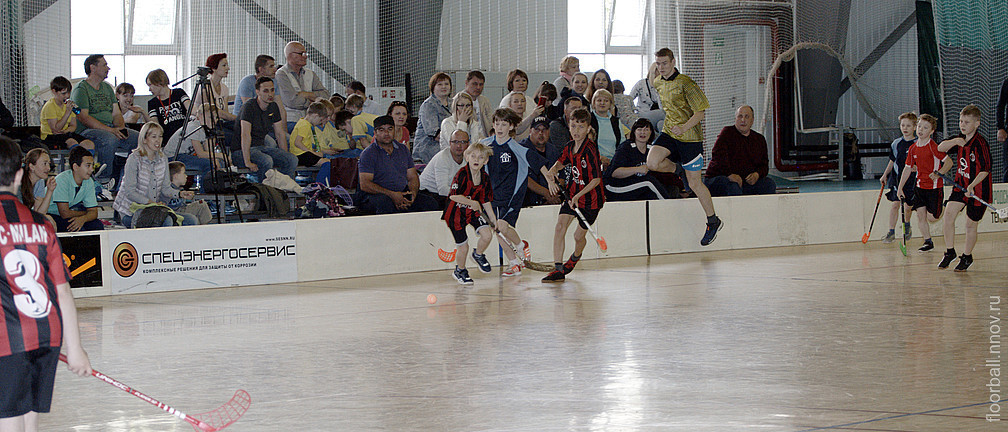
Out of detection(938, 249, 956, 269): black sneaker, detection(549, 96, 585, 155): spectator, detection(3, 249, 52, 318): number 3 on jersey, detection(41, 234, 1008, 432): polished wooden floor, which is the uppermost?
detection(549, 96, 585, 155): spectator

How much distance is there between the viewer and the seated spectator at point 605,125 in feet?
41.0

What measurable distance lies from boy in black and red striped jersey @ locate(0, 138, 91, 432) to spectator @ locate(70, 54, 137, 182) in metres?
8.19

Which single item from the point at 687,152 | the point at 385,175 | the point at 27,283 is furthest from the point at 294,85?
the point at 27,283

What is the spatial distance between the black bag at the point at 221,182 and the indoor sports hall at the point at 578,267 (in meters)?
0.17

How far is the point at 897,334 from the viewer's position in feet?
21.0

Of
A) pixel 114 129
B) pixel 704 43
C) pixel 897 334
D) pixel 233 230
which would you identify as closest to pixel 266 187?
pixel 233 230

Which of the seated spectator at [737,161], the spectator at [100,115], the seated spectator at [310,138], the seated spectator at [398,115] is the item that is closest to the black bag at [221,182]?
the seated spectator at [310,138]

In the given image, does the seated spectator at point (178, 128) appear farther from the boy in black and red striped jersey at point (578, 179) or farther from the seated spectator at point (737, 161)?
the seated spectator at point (737, 161)

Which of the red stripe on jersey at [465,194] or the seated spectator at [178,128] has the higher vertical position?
the seated spectator at [178,128]

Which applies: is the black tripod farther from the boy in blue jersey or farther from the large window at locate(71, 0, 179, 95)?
the large window at locate(71, 0, 179, 95)

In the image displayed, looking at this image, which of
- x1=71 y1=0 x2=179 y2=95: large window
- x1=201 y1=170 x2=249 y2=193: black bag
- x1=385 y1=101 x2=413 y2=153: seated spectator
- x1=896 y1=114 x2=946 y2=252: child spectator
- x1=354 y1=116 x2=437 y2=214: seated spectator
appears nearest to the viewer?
x1=201 y1=170 x2=249 y2=193: black bag

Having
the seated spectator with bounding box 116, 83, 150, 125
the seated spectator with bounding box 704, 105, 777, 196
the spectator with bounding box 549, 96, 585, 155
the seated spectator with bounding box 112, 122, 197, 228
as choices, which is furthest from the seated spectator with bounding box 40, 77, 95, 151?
the seated spectator with bounding box 704, 105, 777, 196

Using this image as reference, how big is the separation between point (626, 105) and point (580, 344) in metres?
8.79

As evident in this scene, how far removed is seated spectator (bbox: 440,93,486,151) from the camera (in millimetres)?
11464
